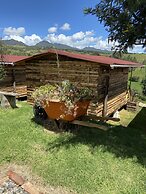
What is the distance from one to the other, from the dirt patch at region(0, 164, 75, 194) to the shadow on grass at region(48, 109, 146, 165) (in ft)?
3.20

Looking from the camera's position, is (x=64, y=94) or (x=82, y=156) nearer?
(x=82, y=156)

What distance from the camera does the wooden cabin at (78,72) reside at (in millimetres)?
9867

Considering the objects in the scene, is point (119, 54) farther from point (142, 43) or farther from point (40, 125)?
point (40, 125)

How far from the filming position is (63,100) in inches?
236

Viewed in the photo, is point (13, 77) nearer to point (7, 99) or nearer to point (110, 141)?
point (7, 99)

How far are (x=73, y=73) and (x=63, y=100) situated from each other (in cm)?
453

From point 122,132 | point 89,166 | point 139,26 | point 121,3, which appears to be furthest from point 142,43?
point 89,166

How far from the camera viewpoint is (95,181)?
426cm

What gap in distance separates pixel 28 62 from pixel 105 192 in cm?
887

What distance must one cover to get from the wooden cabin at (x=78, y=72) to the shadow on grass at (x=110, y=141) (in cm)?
347

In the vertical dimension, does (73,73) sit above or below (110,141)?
above

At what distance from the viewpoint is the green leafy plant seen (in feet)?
19.8

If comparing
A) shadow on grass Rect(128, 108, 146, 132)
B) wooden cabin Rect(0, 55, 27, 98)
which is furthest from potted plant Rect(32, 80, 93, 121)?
wooden cabin Rect(0, 55, 27, 98)

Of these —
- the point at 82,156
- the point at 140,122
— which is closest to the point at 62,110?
the point at 82,156
